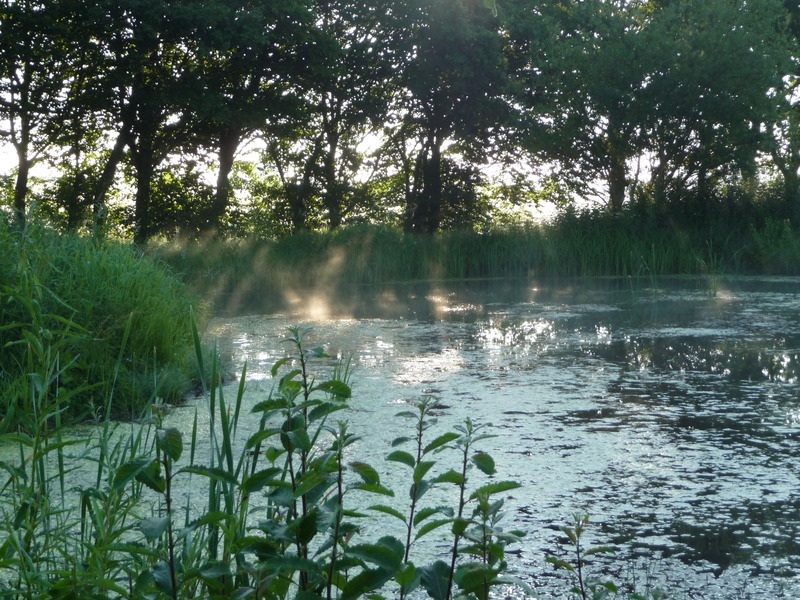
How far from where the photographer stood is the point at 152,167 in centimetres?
1689

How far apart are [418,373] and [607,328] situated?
2037 mm

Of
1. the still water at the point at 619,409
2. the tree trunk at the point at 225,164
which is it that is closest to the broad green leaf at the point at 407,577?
the still water at the point at 619,409

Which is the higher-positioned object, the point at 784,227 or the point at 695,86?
the point at 695,86

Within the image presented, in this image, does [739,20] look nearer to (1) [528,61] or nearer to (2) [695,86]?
(2) [695,86]

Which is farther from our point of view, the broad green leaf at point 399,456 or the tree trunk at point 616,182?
the tree trunk at point 616,182

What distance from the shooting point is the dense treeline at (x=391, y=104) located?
1317 centimetres

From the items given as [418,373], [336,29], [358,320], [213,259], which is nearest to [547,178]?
[336,29]

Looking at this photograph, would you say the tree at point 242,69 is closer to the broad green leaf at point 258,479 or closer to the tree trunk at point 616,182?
the tree trunk at point 616,182

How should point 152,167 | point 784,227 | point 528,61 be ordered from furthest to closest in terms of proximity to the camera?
1. point 528,61
2. point 152,167
3. point 784,227

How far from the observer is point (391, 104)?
60.6ft

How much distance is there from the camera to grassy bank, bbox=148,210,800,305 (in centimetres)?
1062

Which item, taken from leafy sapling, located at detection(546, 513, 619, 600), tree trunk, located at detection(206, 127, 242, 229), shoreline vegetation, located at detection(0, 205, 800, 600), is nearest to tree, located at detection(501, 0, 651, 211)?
shoreline vegetation, located at detection(0, 205, 800, 600)

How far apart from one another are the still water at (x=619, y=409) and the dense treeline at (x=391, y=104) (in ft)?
20.8

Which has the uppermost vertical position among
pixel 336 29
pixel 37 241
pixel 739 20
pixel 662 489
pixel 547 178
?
pixel 336 29
